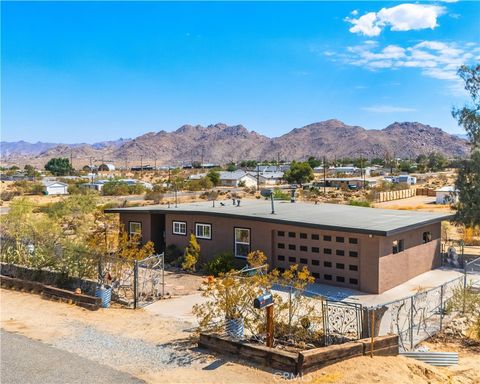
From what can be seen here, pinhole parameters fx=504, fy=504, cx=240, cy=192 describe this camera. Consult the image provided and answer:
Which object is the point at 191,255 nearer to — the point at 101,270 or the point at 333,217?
the point at 101,270

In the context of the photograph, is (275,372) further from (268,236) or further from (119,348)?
(268,236)

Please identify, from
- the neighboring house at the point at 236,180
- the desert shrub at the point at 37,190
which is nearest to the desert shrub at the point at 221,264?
the desert shrub at the point at 37,190

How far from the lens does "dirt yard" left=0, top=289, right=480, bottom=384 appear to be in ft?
31.2

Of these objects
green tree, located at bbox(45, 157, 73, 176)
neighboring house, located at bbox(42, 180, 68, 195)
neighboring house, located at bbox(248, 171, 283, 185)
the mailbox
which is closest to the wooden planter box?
the mailbox

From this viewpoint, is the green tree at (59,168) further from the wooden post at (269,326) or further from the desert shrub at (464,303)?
the wooden post at (269,326)

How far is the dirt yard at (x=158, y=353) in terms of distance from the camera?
9.52m

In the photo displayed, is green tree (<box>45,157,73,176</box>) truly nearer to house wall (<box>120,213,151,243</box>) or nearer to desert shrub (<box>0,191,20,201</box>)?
desert shrub (<box>0,191,20,201</box>)

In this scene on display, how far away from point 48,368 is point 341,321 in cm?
618

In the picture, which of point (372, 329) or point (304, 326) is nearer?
point (372, 329)

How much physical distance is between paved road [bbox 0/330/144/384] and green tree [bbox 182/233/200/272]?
29.1 feet

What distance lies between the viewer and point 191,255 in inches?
800

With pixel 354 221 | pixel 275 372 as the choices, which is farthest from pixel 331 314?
pixel 354 221

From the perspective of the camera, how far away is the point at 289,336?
11297 millimetres

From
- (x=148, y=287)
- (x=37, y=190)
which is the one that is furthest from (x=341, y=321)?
(x=37, y=190)
